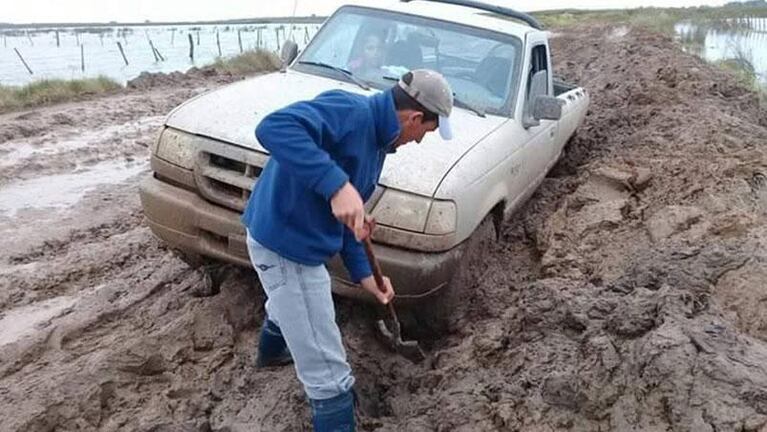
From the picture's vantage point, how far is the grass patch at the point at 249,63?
20281 millimetres

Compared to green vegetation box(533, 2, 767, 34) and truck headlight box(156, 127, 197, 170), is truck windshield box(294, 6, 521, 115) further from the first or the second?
green vegetation box(533, 2, 767, 34)

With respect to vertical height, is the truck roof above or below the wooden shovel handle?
above

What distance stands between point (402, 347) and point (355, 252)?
3.74ft

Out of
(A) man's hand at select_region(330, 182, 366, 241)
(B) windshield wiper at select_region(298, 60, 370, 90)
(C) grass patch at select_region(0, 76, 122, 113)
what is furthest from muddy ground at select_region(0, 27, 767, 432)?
(C) grass patch at select_region(0, 76, 122, 113)

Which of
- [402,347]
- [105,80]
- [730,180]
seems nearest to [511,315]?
[402,347]

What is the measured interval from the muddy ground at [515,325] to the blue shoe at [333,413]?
0.38 meters

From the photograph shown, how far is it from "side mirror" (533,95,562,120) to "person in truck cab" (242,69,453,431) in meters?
2.46

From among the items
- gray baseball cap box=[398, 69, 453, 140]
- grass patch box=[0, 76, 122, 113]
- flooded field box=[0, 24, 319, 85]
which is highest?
gray baseball cap box=[398, 69, 453, 140]

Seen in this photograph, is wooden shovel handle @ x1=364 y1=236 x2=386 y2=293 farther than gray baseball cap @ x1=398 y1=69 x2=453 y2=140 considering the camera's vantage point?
Yes

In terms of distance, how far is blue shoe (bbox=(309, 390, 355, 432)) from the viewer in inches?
134

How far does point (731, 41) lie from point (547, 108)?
2290cm

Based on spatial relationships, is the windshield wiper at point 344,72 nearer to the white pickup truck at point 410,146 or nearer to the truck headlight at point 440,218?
the white pickup truck at point 410,146

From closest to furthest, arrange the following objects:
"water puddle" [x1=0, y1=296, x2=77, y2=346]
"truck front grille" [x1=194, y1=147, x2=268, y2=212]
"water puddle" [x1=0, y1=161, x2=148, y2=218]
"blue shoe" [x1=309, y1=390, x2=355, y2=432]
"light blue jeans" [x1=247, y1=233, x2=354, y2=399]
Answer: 1. "light blue jeans" [x1=247, y1=233, x2=354, y2=399]
2. "blue shoe" [x1=309, y1=390, x2=355, y2=432]
3. "truck front grille" [x1=194, y1=147, x2=268, y2=212]
4. "water puddle" [x1=0, y1=296, x2=77, y2=346]
5. "water puddle" [x1=0, y1=161, x2=148, y2=218]

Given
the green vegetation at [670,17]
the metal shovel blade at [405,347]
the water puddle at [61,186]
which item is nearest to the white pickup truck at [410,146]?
the metal shovel blade at [405,347]
